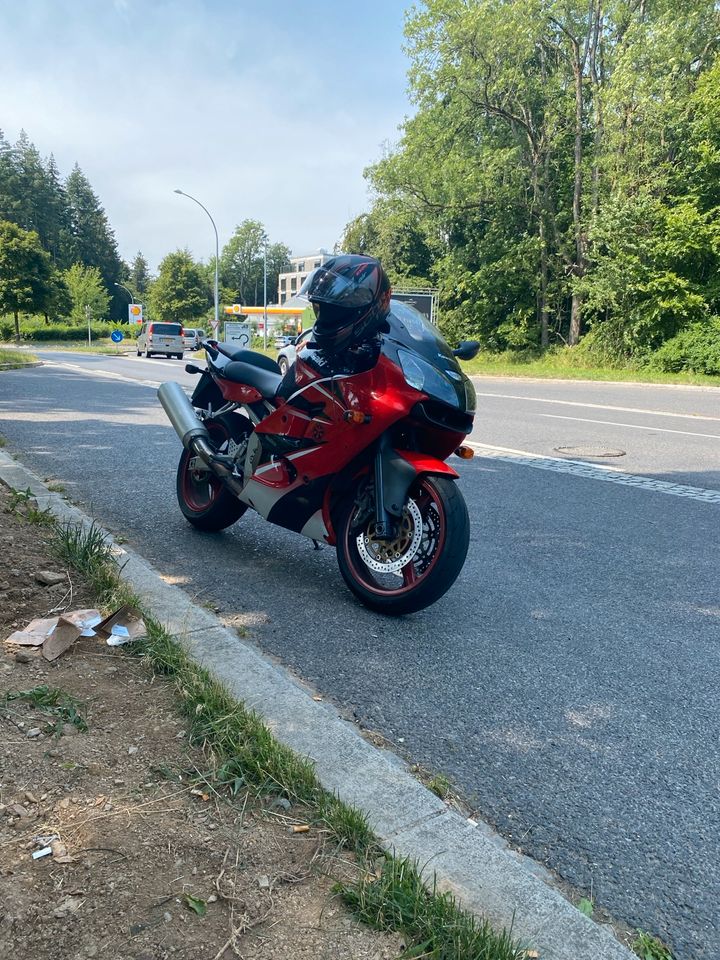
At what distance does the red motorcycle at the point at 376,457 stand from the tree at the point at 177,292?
7608 centimetres

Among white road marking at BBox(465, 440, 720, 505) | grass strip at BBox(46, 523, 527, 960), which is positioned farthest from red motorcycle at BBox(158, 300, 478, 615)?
white road marking at BBox(465, 440, 720, 505)

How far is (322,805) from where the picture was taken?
206 centimetres

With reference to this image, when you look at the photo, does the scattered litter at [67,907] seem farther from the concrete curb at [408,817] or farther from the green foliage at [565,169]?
the green foliage at [565,169]

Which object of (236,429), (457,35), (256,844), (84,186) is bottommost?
(256,844)

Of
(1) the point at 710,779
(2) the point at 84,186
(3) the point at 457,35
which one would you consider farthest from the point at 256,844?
(2) the point at 84,186

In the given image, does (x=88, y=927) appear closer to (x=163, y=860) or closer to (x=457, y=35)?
(x=163, y=860)

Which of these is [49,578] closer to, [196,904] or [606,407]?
[196,904]

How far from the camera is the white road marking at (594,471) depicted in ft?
22.2

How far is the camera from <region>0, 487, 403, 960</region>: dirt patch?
1.62 metres

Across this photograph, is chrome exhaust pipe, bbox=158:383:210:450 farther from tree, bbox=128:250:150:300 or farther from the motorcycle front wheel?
tree, bbox=128:250:150:300

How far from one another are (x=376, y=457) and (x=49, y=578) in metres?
1.64

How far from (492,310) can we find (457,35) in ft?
35.1

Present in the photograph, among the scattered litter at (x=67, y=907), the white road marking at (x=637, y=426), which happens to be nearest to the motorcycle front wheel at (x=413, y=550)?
the scattered litter at (x=67, y=907)

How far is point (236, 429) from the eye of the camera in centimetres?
486
